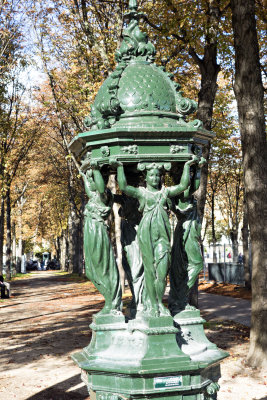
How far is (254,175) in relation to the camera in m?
9.75

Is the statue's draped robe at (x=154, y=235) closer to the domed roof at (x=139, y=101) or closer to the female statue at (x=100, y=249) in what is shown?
the female statue at (x=100, y=249)

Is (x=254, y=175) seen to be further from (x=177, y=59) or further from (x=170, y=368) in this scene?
(x=177, y=59)

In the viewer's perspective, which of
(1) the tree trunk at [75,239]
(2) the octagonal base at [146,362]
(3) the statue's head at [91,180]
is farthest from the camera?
(1) the tree trunk at [75,239]

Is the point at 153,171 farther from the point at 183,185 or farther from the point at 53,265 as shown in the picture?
the point at 53,265

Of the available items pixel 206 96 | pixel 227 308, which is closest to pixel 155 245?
pixel 206 96

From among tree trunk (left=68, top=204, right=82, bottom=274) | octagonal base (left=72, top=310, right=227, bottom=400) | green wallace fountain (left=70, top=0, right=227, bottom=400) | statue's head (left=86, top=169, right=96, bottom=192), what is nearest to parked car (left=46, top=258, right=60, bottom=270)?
tree trunk (left=68, top=204, right=82, bottom=274)

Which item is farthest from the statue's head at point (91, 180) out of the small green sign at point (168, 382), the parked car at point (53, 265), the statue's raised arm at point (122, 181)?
the parked car at point (53, 265)

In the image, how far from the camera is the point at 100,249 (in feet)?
15.4

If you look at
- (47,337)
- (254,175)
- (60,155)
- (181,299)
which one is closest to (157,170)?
(181,299)

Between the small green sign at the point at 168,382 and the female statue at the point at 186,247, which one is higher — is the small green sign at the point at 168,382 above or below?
below

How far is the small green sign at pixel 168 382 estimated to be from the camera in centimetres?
412

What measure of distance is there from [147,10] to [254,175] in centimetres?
652

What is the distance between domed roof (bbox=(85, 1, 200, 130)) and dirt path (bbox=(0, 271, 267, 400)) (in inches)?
197

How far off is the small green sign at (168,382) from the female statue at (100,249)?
2.90 feet
